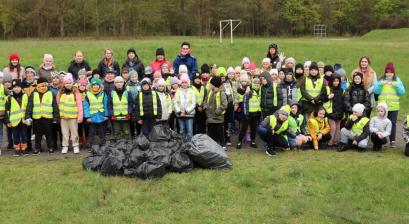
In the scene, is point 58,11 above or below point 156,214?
above

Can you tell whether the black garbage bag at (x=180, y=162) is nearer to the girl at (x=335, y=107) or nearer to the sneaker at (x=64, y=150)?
the sneaker at (x=64, y=150)

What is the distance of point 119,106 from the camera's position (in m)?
9.27

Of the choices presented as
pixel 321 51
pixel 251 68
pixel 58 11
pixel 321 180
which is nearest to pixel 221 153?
pixel 321 180

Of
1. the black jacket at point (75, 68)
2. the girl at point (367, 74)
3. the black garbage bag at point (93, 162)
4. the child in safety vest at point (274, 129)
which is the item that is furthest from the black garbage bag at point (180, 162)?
the girl at point (367, 74)

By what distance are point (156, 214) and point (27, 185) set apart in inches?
98.0

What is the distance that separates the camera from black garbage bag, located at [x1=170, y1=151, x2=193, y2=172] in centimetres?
764

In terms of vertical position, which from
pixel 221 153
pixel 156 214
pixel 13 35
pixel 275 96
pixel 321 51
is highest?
pixel 13 35

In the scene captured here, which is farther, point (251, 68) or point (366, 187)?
point (251, 68)

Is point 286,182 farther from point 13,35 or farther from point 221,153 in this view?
point 13,35

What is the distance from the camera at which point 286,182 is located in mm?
7312

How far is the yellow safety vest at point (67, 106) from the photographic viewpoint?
9086 mm

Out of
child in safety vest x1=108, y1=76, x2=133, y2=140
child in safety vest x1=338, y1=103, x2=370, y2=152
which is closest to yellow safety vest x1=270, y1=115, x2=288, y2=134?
child in safety vest x1=338, y1=103, x2=370, y2=152

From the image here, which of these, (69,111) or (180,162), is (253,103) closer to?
(180,162)

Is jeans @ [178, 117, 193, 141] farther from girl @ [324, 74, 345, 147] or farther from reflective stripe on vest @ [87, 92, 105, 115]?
girl @ [324, 74, 345, 147]
